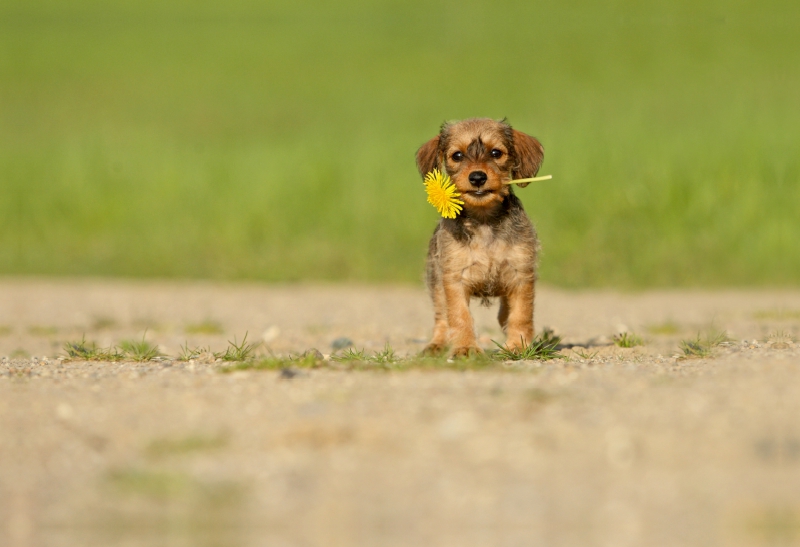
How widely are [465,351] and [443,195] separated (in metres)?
0.95

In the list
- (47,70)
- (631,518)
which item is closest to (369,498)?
(631,518)

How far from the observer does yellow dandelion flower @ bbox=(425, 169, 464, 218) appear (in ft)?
22.3

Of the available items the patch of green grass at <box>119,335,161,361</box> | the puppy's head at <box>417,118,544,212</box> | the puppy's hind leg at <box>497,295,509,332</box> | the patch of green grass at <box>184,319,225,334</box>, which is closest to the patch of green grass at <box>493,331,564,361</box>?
the puppy's hind leg at <box>497,295,509,332</box>

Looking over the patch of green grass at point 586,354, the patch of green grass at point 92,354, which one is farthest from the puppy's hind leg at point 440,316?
the patch of green grass at point 92,354

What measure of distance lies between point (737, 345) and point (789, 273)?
6.07 m

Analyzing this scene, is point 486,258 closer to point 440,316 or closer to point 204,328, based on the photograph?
point 440,316

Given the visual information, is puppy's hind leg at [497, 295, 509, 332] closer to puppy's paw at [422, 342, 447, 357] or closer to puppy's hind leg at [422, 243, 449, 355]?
puppy's hind leg at [422, 243, 449, 355]

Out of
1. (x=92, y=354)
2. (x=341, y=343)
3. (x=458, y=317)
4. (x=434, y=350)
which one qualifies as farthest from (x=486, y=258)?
(x=92, y=354)

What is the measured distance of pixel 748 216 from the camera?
42.9 ft

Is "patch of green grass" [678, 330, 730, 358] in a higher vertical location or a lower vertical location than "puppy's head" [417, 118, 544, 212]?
lower

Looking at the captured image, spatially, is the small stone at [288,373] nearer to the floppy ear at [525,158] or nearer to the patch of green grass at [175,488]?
the patch of green grass at [175,488]

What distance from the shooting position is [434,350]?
712cm

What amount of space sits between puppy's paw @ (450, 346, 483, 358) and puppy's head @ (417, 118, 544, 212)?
34.3 inches

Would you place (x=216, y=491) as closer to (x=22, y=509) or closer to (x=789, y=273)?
(x=22, y=509)
